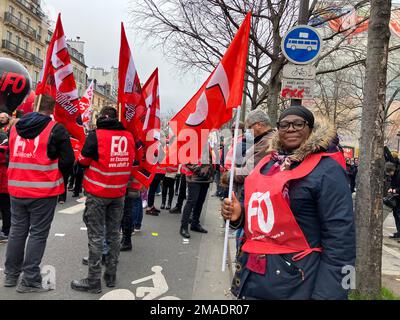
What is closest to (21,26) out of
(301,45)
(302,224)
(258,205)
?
(301,45)

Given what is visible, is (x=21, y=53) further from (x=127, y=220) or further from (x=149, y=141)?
(x=149, y=141)

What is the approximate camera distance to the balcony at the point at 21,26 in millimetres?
45656

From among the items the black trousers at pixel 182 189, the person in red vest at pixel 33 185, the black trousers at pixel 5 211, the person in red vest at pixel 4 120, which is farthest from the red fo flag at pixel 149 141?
the black trousers at pixel 182 189

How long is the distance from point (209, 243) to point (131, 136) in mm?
3076

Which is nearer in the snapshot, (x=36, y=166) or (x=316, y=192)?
(x=316, y=192)

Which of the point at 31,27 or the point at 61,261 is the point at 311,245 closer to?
the point at 61,261

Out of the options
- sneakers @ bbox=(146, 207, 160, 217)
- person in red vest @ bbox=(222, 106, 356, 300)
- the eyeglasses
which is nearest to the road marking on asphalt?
sneakers @ bbox=(146, 207, 160, 217)

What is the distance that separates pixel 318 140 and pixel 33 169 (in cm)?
307

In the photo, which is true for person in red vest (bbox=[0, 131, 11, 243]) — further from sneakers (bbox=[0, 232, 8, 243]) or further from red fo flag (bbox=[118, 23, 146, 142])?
red fo flag (bbox=[118, 23, 146, 142])

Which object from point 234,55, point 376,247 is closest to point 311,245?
point 234,55

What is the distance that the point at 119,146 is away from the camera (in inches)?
171

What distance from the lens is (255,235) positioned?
2.35 meters

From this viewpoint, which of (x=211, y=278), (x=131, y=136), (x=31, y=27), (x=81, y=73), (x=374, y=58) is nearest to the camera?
(x=374, y=58)

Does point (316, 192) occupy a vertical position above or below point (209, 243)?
above
